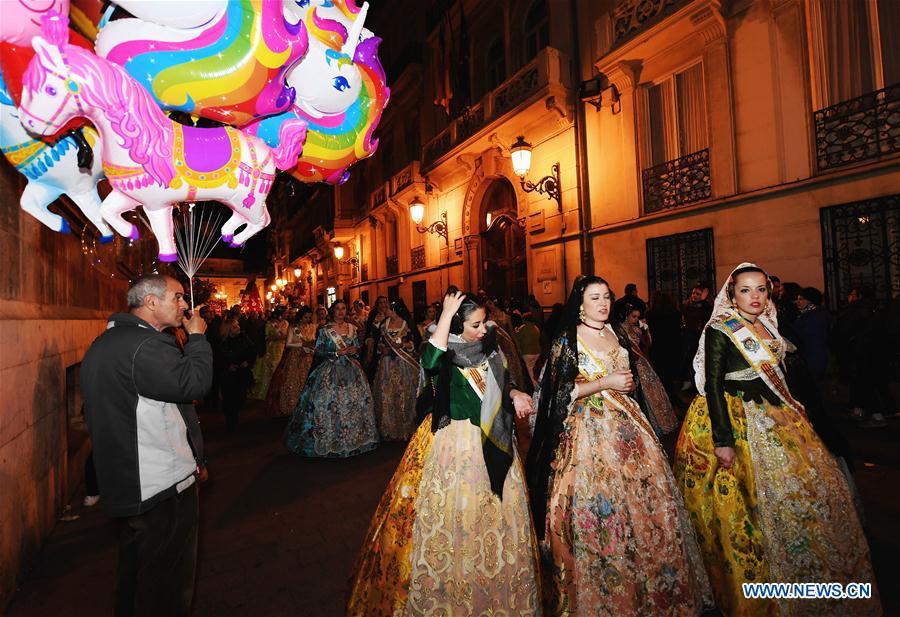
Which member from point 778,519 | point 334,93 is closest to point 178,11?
point 334,93

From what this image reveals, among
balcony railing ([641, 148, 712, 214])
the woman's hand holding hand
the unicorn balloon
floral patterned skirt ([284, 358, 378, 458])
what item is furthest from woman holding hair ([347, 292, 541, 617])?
balcony railing ([641, 148, 712, 214])

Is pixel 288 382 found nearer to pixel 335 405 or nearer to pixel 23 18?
pixel 335 405

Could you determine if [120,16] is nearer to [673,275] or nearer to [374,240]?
[673,275]

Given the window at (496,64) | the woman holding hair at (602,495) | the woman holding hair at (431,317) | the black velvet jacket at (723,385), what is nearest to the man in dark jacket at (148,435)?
the woman holding hair at (602,495)

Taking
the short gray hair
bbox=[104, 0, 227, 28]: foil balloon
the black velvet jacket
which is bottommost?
the black velvet jacket

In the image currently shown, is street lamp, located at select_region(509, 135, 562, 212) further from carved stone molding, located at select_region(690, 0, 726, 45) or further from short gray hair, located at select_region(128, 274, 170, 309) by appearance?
short gray hair, located at select_region(128, 274, 170, 309)

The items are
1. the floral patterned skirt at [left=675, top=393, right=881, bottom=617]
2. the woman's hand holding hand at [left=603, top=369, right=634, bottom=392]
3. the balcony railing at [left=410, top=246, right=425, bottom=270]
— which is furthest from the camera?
the balcony railing at [left=410, top=246, right=425, bottom=270]

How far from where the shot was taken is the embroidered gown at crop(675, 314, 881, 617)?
2.63 meters

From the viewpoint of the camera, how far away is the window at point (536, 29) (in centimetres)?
1230

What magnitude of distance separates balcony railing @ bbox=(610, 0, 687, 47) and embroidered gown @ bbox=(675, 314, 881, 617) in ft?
26.0

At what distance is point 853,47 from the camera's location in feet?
23.5

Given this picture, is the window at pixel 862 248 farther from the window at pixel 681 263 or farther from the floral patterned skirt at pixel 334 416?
the floral patterned skirt at pixel 334 416

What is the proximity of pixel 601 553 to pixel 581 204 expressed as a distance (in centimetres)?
930

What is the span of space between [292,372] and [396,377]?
274cm
